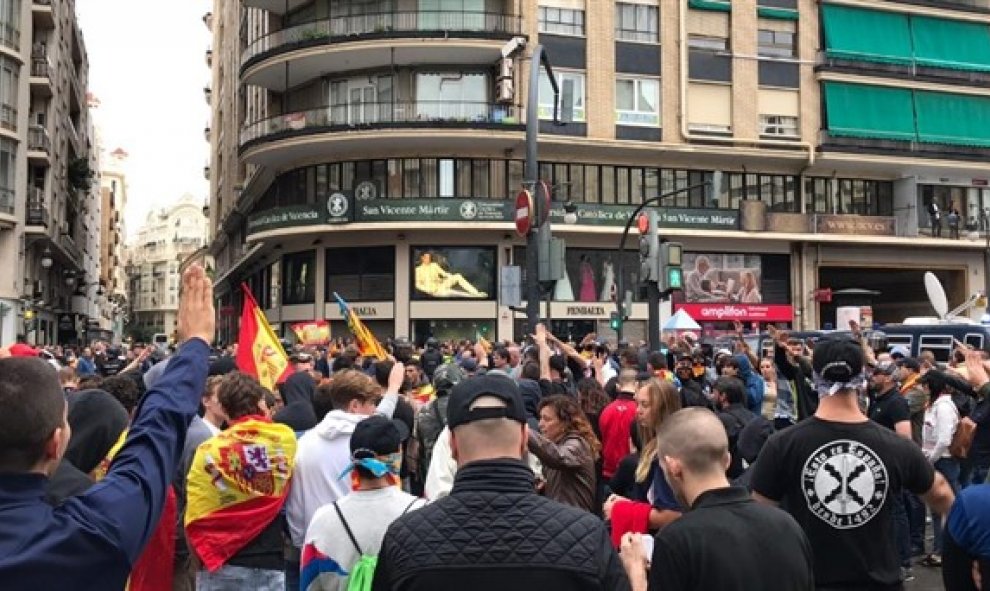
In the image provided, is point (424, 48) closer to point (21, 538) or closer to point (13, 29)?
point (13, 29)

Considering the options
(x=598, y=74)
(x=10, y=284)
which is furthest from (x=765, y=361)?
(x=10, y=284)

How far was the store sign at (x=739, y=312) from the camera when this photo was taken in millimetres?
35438

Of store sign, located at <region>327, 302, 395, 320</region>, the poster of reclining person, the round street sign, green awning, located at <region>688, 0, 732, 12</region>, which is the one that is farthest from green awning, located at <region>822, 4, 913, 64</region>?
the round street sign

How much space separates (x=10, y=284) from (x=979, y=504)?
38.8 m

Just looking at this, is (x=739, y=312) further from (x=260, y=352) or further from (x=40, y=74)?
(x=40, y=74)

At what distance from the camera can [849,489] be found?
3857 mm

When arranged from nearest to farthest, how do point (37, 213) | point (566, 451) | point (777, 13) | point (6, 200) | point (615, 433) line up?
point (566, 451) < point (615, 433) < point (6, 200) < point (777, 13) < point (37, 213)

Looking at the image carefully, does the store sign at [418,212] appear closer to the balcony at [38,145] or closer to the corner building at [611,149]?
the corner building at [611,149]

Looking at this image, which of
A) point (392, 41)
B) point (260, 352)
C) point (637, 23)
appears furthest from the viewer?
point (637, 23)

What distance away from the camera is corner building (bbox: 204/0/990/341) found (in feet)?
105

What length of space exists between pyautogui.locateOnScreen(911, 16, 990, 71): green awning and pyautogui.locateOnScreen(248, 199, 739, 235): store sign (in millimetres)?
13688

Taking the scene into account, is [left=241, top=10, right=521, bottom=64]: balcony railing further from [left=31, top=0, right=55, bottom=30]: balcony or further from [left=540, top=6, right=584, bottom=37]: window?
[left=31, top=0, right=55, bottom=30]: balcony

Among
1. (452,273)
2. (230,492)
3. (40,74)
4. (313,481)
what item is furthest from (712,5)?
(230,492)

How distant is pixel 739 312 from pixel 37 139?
1224 inches
